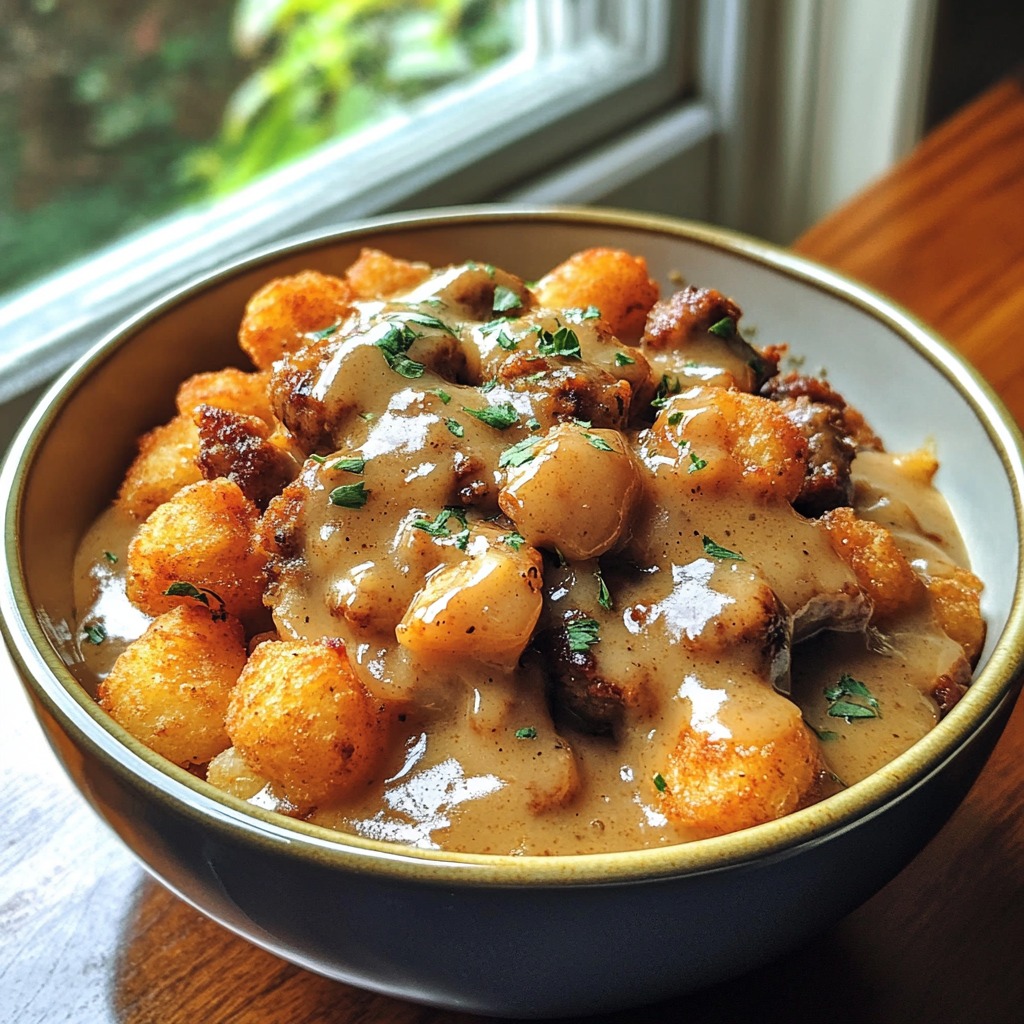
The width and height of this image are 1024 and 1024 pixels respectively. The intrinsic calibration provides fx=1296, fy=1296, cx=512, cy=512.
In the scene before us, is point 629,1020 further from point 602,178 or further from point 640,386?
point 602,178

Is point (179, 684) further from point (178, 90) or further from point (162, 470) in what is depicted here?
point (178, 90)

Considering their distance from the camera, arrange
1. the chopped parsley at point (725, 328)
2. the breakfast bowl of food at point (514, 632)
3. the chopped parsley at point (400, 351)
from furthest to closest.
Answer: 1. the chopped parsley at point (725, 328)
2. the chopped parsley at point (400, 351)
3. the breakfast bowl of food at point (514, 632)

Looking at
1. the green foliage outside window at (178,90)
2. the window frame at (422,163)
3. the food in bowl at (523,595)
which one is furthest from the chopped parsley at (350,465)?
the green foliage outside window at (178,90)

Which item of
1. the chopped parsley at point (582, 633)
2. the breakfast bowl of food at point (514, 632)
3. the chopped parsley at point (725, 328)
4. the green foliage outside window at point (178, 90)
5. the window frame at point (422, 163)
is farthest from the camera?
the green foliage outside window at point (178, 90)

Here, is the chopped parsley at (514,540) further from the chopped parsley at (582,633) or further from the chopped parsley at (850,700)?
the chopped parsley at (850,700)

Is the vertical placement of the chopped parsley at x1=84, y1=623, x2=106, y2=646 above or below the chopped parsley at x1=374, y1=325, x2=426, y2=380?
below

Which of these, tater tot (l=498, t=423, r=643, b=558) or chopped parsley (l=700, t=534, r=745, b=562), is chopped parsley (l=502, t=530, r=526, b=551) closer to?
tater tot (l=498, t=423, r=643, b=558)

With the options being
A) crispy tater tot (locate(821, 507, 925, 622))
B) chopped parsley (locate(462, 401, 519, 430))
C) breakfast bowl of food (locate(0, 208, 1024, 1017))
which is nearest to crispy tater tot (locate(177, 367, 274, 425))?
breakfast bowl of food (locate(0, 208, 1024, 1017))
